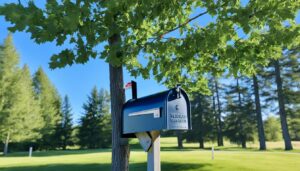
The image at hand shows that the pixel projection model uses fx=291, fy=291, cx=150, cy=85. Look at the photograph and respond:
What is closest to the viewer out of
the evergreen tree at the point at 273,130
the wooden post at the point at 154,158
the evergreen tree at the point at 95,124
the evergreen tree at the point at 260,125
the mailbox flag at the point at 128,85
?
the wooden post at the point at 154,158

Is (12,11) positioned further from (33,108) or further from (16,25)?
(33,108)

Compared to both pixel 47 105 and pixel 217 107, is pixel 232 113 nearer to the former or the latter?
pixel 217 107

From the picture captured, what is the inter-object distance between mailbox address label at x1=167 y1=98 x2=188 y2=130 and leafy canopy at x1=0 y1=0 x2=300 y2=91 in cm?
112

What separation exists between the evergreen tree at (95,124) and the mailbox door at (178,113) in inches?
1742

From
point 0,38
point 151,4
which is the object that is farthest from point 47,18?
point 0,38

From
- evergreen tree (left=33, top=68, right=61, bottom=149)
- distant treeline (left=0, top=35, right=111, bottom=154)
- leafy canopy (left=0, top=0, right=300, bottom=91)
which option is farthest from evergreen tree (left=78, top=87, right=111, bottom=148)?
leafy canopy (left=0, top=0, right=300, bottom=91)

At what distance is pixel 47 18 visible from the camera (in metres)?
3.42

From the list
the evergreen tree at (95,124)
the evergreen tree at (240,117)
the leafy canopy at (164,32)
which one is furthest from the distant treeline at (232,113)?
the leafy canopy at (164,32)

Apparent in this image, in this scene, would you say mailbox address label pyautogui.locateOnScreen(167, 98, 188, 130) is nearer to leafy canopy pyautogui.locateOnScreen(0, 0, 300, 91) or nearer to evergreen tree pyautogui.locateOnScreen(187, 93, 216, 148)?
leafy canopy pyautogui.locateOnScreen(0, 0, 300, 91)

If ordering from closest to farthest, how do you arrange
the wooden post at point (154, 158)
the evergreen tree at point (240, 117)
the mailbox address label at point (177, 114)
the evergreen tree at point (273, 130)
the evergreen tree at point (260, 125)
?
the mailbox address label at point (177, 114) → the wooden post at point (154, 158) → the evergreen tree at point (260, 125) → the evergreen tree at point (240, 117) → the evergreen tree at point (273, 130)

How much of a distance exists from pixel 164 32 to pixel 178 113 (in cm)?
223

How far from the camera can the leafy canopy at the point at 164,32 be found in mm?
3389

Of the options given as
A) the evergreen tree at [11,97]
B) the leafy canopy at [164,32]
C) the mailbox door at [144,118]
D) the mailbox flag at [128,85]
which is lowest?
the mailbox door at [144,118]

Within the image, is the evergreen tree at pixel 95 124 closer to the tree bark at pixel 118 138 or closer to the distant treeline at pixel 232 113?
the distant treeline at pixel 232 113
